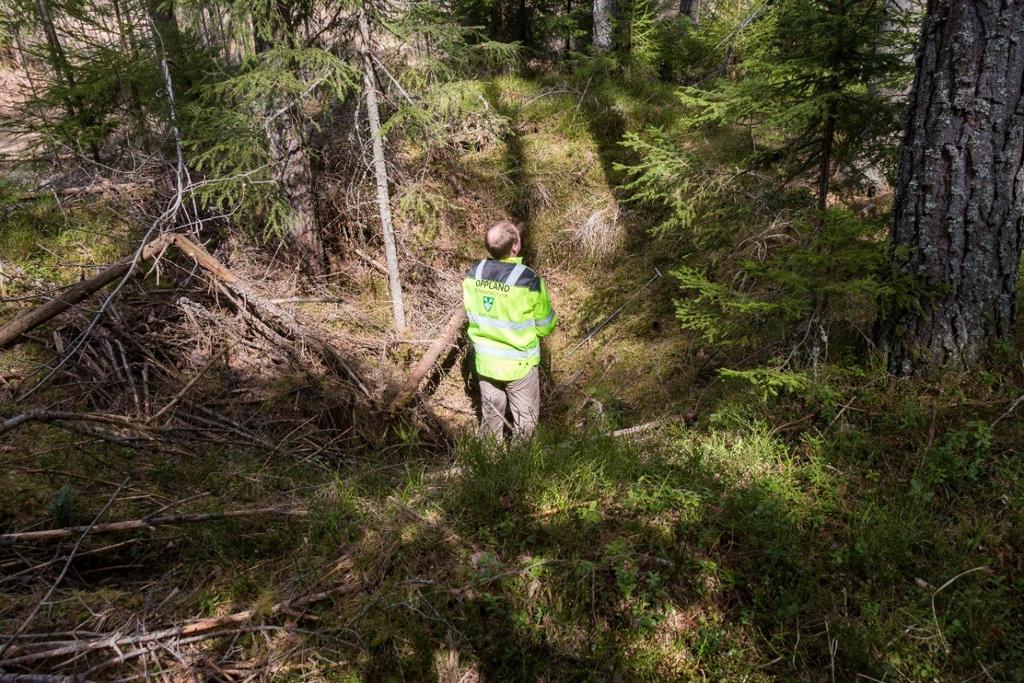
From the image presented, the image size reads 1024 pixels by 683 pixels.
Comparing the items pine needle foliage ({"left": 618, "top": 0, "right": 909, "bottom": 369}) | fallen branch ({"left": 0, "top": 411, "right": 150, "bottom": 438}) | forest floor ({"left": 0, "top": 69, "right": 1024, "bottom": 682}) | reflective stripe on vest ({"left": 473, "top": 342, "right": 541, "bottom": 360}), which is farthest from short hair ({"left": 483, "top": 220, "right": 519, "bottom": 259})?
fallen branch ({"left": 0, "top": 411, "right": 150, "bottom": 438})

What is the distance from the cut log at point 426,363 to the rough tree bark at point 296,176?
217 centimetres

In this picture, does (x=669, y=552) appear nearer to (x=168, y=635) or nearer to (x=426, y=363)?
(x=168, y=635)

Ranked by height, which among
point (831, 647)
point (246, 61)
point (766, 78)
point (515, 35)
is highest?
point (515, 35)

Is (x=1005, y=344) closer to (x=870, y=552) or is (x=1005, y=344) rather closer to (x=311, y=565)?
(x=870, y=552)

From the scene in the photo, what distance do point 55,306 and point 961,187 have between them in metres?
6.90

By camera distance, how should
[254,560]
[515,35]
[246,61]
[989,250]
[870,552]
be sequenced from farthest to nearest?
[515,35] → [246,61] → [989,250] → [254,560] → [870,552]

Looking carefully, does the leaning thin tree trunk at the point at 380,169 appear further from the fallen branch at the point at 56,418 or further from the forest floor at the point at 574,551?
the fallen branch at the point at 56,418

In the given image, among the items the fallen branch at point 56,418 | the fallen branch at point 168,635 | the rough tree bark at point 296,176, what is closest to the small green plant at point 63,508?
the fallen branch at point 56,418

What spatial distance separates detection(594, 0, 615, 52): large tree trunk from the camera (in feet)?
29.8

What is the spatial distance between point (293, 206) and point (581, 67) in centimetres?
536

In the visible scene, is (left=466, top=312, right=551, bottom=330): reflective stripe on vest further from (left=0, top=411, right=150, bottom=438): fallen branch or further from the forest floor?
(left=0, top=411, right=150, bottom=438): fallen branch

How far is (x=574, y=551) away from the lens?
269cm

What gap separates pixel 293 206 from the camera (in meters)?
6.92

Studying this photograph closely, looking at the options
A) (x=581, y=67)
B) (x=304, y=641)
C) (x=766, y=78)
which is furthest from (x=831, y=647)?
(x=581, y=67)
